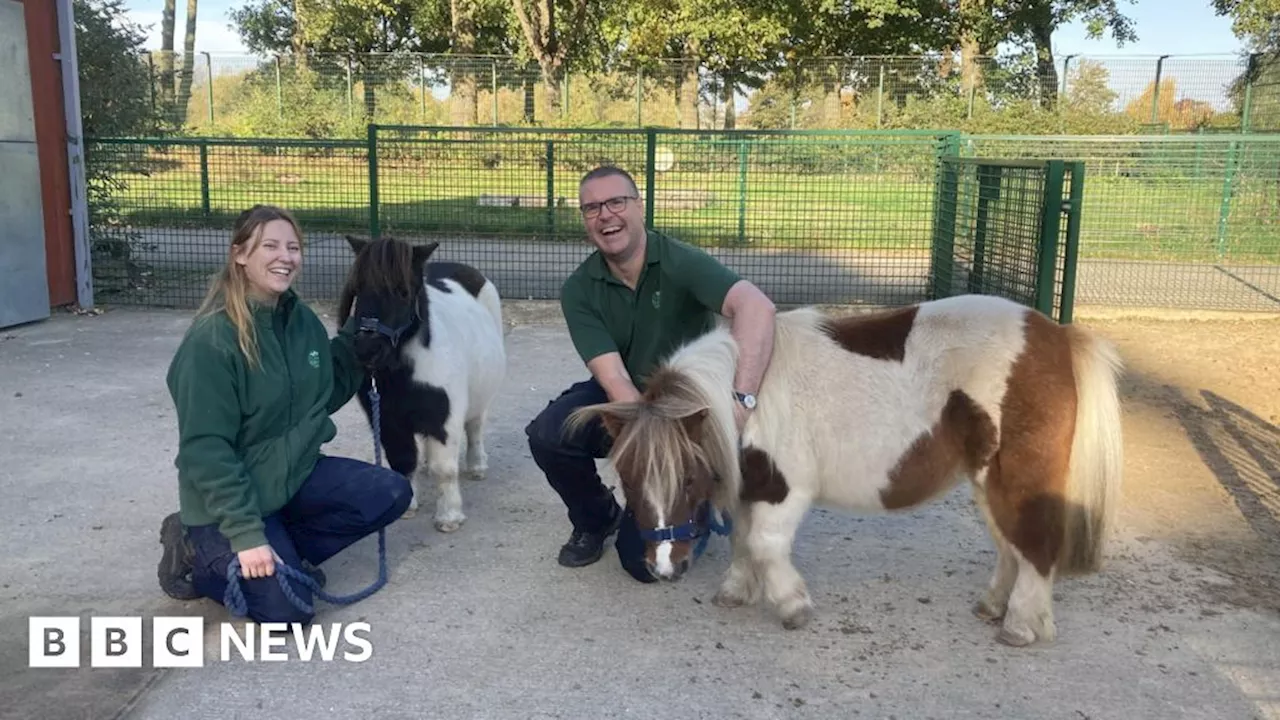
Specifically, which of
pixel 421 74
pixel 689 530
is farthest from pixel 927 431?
pixel 421 74

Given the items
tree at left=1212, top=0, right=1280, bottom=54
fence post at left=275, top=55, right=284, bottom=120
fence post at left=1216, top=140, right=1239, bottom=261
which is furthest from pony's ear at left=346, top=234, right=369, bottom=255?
fence post at left=275, top=55, right=284, bottom=120

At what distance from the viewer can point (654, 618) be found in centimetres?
370

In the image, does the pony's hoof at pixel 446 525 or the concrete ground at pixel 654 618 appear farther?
the pony's hoof at pixel 446 525

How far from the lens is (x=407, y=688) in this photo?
315 centimetres

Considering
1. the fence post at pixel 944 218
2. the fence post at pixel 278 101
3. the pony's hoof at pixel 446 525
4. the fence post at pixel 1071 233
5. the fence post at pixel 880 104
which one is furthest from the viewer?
the fence post at pixel 278 101

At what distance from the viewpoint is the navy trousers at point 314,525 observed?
11.2 ft

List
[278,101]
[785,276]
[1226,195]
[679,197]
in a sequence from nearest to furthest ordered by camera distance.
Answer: [785,276] < [679,197] < [1226,195] < [278,101]

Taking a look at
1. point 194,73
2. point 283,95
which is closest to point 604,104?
point 283,95

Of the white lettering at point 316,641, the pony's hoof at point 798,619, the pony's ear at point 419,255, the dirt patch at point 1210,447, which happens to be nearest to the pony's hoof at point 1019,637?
the pony's hoof at point 798,619

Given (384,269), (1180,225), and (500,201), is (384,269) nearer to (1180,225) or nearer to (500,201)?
(500,201)

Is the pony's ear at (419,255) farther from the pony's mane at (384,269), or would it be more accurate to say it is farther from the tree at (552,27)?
the tree at (552,27)

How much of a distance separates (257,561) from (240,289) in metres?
0.96

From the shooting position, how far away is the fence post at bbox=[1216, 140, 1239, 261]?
10961mm

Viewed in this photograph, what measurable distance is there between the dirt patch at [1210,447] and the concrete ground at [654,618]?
26 millimetres
